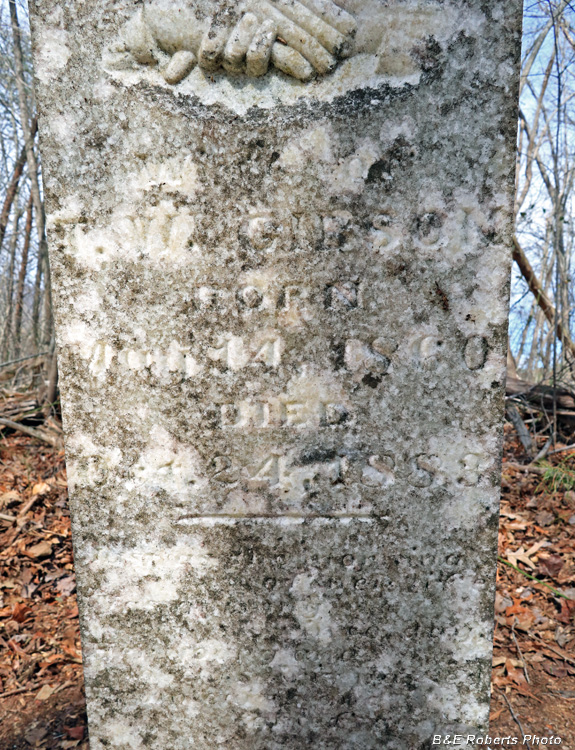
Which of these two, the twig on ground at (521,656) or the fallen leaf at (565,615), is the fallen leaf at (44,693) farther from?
the fallen leaf at (565,615)

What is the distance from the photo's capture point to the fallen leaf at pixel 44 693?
2.28 metres

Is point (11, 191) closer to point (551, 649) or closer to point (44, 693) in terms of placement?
point (44, 693)

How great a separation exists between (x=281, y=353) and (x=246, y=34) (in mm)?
779

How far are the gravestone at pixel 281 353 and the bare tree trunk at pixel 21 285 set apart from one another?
375cm

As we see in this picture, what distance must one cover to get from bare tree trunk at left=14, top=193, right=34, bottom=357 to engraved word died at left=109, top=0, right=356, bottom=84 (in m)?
3.75

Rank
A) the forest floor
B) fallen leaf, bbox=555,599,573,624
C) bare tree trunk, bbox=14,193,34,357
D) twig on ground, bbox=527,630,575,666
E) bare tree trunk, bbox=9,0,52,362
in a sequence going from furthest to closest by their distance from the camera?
bare tree trunk, bbox=14,193,34,357 → bare tree trunk, bbox=9,0,52,362 → fallen leaf, bbox=555,599,573,624 → twig on ground, bbox=527,630,575,666 → the forest floor

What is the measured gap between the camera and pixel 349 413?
1.42 meters

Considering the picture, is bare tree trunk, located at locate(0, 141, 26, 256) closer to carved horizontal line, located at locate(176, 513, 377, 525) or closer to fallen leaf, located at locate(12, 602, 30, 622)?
fallen leaf, located at locate(12, 602, 30, 622)

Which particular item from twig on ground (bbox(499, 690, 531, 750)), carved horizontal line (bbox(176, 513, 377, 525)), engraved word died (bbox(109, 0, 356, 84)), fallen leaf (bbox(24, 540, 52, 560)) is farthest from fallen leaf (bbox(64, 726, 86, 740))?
engraved word died (bbox(109, 0, 356, 84))

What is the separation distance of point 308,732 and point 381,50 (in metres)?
1.88

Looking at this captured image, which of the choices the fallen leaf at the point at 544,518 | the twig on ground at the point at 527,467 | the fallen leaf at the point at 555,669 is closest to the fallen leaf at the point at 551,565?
the fallen leaf at the point at 544,518

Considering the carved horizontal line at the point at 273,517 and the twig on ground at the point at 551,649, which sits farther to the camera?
the twig on ground at the point at 551,649

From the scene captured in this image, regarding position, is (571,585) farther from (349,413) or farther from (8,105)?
(8,105)

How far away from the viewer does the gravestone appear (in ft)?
4.19
